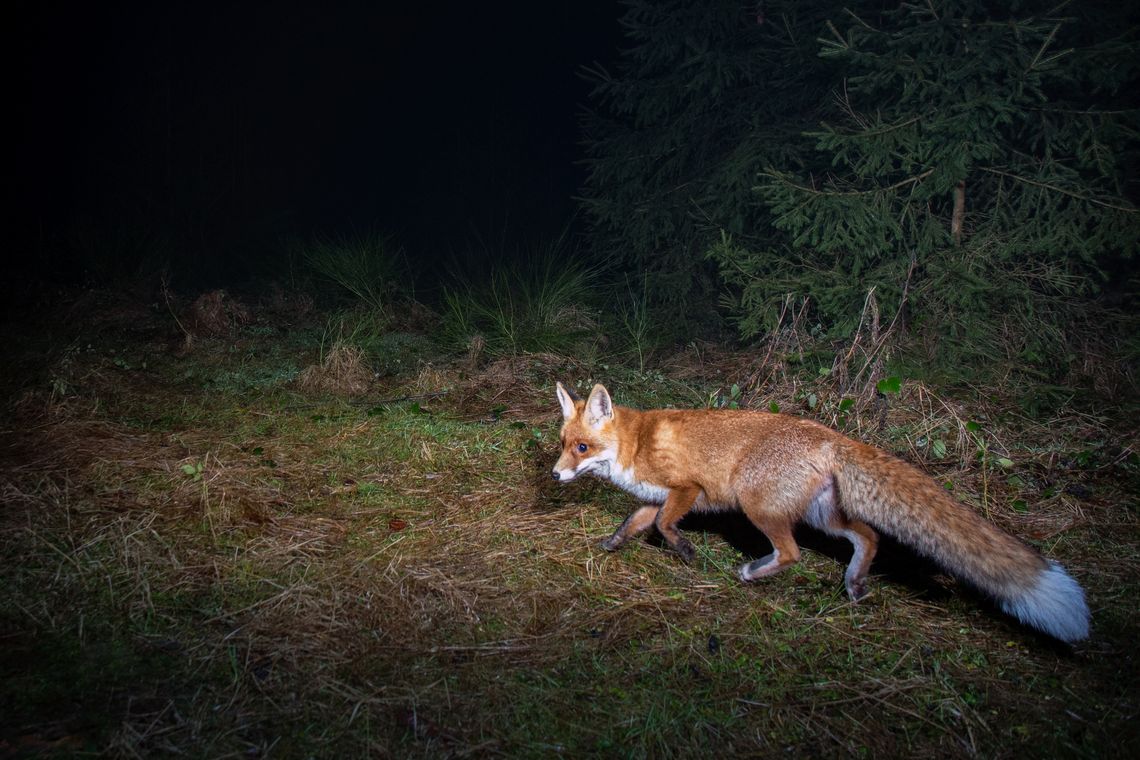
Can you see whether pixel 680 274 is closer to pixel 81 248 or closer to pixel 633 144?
pixel 633 144

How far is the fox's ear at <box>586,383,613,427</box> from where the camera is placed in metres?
3.29

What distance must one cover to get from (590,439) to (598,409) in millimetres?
148

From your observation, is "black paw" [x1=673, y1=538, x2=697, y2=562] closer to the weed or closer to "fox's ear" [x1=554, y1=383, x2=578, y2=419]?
"fox's ear" [x1=554, y1=383, x2=578, y2=419]

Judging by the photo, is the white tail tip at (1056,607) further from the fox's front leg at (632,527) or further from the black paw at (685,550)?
the fox's front leg at (632,527)

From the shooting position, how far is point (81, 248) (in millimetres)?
8703

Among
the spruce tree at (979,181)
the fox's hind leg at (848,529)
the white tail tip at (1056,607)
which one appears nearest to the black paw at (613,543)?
the fox's hind leg at (848,529)

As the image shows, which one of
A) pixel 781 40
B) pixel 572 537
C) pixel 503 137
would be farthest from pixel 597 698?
pixel 503 137

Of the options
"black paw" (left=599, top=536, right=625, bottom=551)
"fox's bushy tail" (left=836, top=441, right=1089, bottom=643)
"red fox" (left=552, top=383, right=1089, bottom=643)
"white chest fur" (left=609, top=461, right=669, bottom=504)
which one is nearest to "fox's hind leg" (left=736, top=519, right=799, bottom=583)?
"red fox" (left=552, top=383, right=1089, bottom=643)

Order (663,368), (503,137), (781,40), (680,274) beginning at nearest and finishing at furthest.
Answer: (663,368) → (781,40) → (680,274) → (503,137)

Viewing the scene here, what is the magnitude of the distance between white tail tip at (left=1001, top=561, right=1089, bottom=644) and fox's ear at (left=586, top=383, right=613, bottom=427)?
1736 millimetres

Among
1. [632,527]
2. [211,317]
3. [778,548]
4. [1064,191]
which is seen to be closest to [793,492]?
[778,548]

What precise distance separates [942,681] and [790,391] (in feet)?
8.89

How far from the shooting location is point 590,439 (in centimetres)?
329

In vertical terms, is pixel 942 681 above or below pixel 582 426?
below
